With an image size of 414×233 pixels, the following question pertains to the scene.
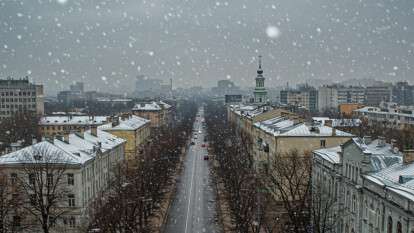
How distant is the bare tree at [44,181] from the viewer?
38.1 m

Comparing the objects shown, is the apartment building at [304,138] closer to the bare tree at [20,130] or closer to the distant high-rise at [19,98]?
the bare tree at [20,130]

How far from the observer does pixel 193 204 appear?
167 ft

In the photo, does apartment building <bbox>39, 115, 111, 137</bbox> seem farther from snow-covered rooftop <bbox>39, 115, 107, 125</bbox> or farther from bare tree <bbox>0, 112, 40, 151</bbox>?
bare tree <bbox>0, 112, 40, 151</bbox>

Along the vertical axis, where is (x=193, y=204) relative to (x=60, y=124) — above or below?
below

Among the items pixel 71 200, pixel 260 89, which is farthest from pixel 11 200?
pixel 260 89

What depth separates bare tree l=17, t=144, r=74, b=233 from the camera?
38.1m

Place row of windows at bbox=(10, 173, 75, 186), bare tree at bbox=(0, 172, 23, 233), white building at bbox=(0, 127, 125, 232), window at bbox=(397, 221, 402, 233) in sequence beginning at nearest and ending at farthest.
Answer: window at bbox=(397, 221, 402, 233) → bare tree at bbox=(0, 172, 23, 233) → row of windows at bbox=(10, 173, 75, 186) → white building at bbox=(0, 127, 125, 232)

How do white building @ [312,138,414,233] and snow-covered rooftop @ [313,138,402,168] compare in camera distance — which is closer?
white building @ [312,138,414,233]

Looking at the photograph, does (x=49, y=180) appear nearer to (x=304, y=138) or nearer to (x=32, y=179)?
(x=32, y=179)

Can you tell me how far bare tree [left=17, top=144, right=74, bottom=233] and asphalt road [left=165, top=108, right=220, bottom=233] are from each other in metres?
8.66

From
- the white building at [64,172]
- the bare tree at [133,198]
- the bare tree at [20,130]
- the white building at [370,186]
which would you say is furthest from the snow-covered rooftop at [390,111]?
the white building at [64,172]

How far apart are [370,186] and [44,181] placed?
82.2ft

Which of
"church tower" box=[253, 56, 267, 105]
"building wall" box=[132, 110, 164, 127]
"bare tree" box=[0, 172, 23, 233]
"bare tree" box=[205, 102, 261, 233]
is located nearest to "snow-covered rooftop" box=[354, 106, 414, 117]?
"church tower" box=[253, 56, 267, 105]

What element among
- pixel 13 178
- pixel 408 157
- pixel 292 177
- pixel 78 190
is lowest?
pixel 78 190
